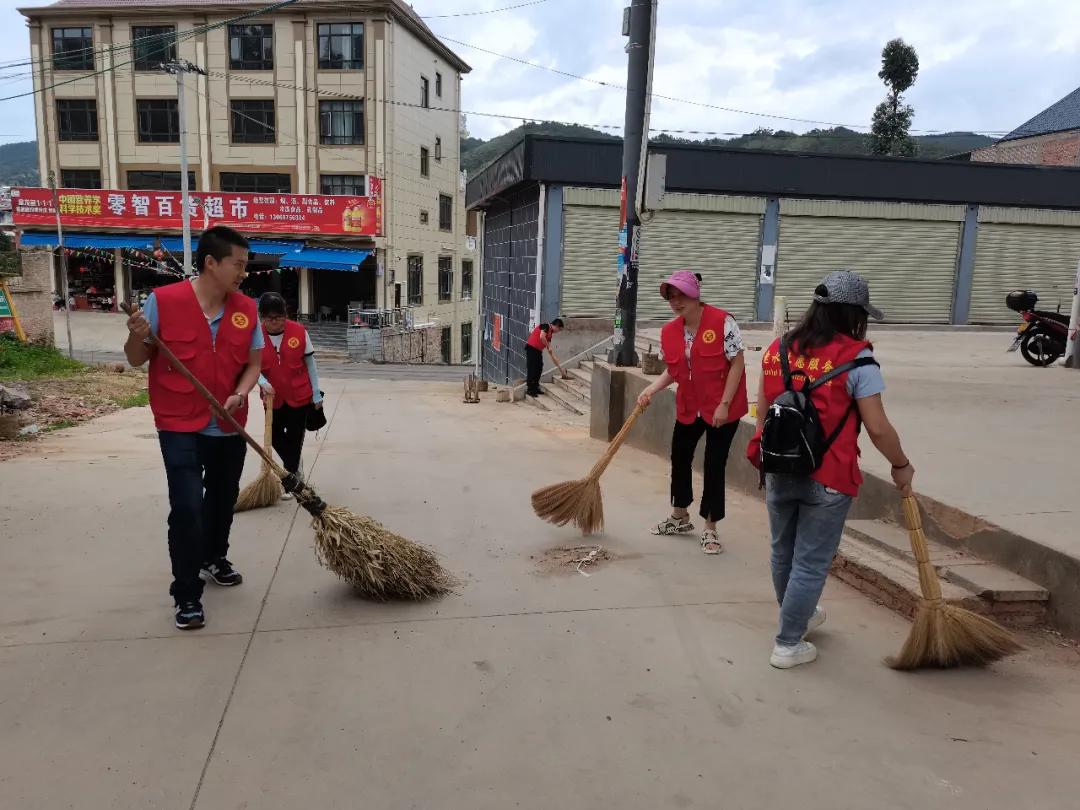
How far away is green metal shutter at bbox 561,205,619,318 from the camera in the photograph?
16234 mm

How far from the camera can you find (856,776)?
8.06ft

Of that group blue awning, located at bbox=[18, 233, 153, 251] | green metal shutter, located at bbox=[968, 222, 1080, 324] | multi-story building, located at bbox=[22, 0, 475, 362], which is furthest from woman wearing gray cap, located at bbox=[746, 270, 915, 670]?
blue awning, located at bbox=[18, 233, 153, 251]

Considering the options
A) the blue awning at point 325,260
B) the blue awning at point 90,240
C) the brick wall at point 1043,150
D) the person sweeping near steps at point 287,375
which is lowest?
the person sweeping near steps at point 287,375

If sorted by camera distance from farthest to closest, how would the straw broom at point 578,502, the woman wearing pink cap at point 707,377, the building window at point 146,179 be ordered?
the building window at point 146,179
the straw broom at point 578,502
the woman wearing pink cap at point 707,377

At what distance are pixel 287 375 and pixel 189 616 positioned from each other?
91.4 inches

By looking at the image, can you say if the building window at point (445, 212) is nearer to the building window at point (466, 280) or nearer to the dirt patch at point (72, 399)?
the building window at point (466, 280)

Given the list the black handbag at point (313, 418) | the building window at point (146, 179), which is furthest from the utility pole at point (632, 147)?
the building window at point (146, 179)

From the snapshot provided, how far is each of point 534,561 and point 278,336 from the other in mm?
2414

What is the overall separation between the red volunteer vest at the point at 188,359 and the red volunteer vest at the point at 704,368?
238 centimetres

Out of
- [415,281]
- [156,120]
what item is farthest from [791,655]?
[156,120]

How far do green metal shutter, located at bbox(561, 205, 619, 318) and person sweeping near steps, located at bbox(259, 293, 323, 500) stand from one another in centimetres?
1127

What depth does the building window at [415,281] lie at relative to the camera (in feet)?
111

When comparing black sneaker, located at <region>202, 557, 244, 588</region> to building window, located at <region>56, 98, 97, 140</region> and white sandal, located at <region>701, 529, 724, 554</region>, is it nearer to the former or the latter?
white sandal, located at <region>701, 529, 724, 554</region>

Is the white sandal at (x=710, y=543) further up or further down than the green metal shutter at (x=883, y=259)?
further down
